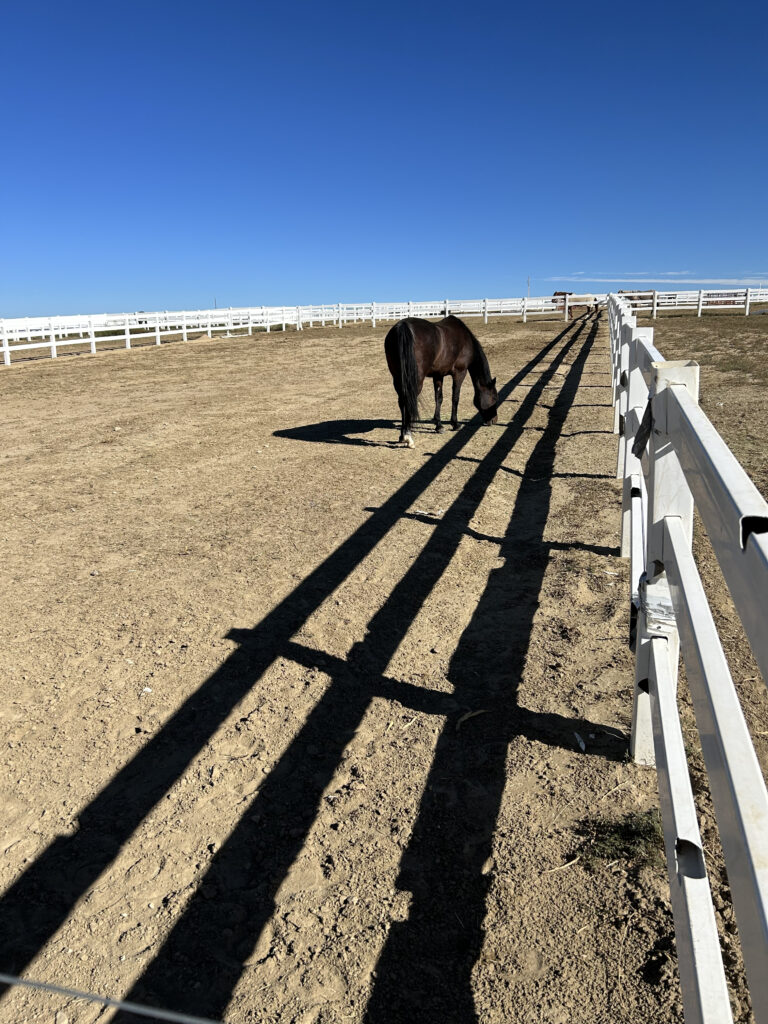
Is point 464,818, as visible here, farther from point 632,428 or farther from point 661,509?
point 632,428

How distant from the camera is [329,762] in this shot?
288 cm

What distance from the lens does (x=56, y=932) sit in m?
2.13

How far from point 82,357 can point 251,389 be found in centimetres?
1102

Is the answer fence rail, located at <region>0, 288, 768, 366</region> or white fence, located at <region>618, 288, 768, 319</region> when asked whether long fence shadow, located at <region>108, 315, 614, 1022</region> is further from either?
white fence, located at <region>618, 288, 768, 319</region>

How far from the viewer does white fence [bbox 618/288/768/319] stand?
112ft

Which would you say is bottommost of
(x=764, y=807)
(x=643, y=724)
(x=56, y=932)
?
(x=56, y=932)

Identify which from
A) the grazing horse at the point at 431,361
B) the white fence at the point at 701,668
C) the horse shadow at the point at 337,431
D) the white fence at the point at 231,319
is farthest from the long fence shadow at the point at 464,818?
the white fence at the point at 231,319

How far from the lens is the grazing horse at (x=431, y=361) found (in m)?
8.57

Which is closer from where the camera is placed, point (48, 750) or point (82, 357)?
point (48, 750)

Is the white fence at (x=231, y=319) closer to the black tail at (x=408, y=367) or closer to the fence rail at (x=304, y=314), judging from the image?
the fence rail at (x=304, y=314)

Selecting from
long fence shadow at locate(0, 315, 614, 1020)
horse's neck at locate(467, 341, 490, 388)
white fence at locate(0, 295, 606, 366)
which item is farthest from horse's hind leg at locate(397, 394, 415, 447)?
white fence at locate(0, 295, 606, 366)

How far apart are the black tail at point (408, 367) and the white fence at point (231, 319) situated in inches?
735

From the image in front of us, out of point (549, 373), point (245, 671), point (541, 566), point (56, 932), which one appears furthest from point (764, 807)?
point (549, 373)

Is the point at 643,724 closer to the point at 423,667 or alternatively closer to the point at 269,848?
the point at 423,667
